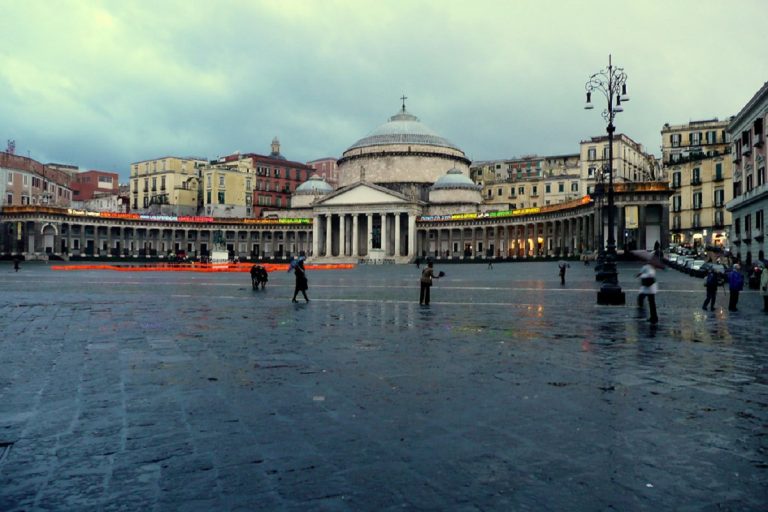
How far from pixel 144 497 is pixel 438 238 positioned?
348 feet

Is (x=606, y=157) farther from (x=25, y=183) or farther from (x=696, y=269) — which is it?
(x=25, y=183)

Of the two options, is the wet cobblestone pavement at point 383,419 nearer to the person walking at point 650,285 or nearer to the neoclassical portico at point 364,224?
the person walking at point 650,285

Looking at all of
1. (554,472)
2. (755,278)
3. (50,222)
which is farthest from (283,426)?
(50,222)

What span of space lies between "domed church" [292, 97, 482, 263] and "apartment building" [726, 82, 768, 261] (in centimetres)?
5341

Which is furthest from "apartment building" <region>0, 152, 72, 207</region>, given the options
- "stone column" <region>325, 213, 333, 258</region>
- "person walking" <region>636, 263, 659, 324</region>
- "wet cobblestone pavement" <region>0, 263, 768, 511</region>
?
"person walking" <region>636, 263, 659, 324</region>

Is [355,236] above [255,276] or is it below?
above

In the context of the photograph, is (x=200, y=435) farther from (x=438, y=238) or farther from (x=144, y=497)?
(x=438, y=238)

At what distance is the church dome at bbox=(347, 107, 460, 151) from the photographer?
120062 mm

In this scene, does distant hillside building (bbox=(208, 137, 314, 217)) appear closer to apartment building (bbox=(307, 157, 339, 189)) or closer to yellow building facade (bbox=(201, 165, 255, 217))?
yellow building facade (bbox=(201, 165, 255, 217))

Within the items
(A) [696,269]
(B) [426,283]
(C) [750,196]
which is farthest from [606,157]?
(B) [426,283]

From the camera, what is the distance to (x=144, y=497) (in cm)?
437

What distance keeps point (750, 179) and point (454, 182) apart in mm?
66788

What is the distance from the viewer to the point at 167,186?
115500mm

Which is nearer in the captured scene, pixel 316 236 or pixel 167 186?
pixel 316 236
